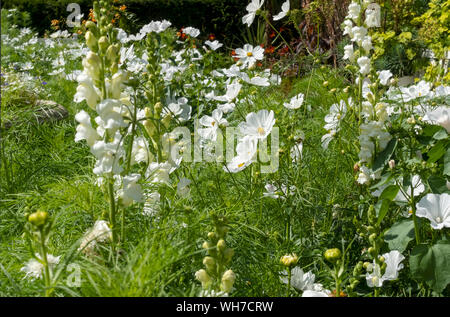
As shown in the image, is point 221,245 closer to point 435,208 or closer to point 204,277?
point 204,277

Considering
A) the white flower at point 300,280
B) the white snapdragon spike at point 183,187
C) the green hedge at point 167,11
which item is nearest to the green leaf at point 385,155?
the white flower at point 300,280

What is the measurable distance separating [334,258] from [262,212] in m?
0.90

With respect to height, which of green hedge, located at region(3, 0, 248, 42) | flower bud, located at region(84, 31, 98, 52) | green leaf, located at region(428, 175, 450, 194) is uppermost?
green hedge, located at region(3, 0, 248, 42)

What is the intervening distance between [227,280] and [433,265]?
72cm

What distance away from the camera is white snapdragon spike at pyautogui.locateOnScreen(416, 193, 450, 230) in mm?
1774

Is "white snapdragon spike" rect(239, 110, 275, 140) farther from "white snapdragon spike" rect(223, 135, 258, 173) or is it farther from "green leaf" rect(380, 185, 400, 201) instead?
"green leaf" rect(380, 185, 400, 201)

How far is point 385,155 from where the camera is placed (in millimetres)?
1952

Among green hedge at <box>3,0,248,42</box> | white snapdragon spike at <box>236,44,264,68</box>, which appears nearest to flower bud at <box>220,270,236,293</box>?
white snapdragon spike at <box>236,44,264,68</box>

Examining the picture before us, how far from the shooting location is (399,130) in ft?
6.32

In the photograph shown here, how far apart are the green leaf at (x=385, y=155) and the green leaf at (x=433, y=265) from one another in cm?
33

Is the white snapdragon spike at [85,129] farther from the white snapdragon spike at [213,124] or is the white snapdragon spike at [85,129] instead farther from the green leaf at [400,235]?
the green leaf at [400,235]

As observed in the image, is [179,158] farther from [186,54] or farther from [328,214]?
[186,54]

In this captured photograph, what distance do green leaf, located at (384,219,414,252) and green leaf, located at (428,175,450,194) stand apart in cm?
14

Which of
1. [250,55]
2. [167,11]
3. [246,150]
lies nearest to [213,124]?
[246,150]
